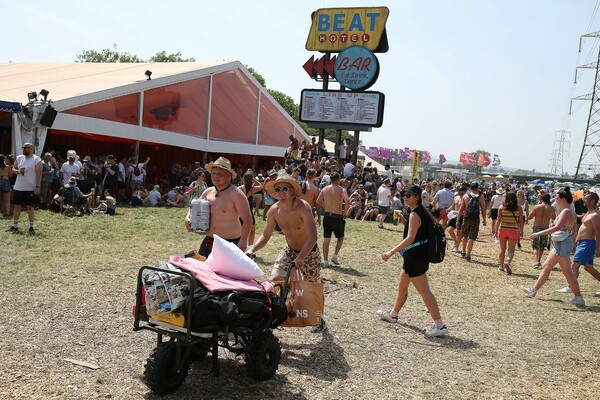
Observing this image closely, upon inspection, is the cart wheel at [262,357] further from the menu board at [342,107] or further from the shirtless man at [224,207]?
the menu board at [342,107]

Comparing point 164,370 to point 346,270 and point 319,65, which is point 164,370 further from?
point 319,65

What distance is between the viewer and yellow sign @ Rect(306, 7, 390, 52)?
25703mm

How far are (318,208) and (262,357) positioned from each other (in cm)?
899

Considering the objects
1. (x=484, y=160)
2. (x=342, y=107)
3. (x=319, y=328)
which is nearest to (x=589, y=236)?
(x=319, y=328)

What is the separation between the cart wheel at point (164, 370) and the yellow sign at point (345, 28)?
23.0 metres

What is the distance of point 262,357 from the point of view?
4.58 m

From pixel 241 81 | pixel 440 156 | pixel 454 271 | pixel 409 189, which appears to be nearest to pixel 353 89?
pixel 241 81

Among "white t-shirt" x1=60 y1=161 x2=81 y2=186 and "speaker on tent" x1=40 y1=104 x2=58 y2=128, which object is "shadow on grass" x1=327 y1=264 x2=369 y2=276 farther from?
"speaker on tent" x1=40 y1=104 x2=58 y2=128

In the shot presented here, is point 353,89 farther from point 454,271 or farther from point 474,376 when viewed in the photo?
point 474,376

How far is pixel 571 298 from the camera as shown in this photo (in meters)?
9.47

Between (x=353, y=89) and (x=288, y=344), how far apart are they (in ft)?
69.1

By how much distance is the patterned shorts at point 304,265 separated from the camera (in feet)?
19.6

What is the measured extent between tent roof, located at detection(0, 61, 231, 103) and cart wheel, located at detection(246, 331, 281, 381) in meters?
13.5

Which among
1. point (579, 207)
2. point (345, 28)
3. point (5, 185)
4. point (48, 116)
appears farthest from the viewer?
point (345, 28)
